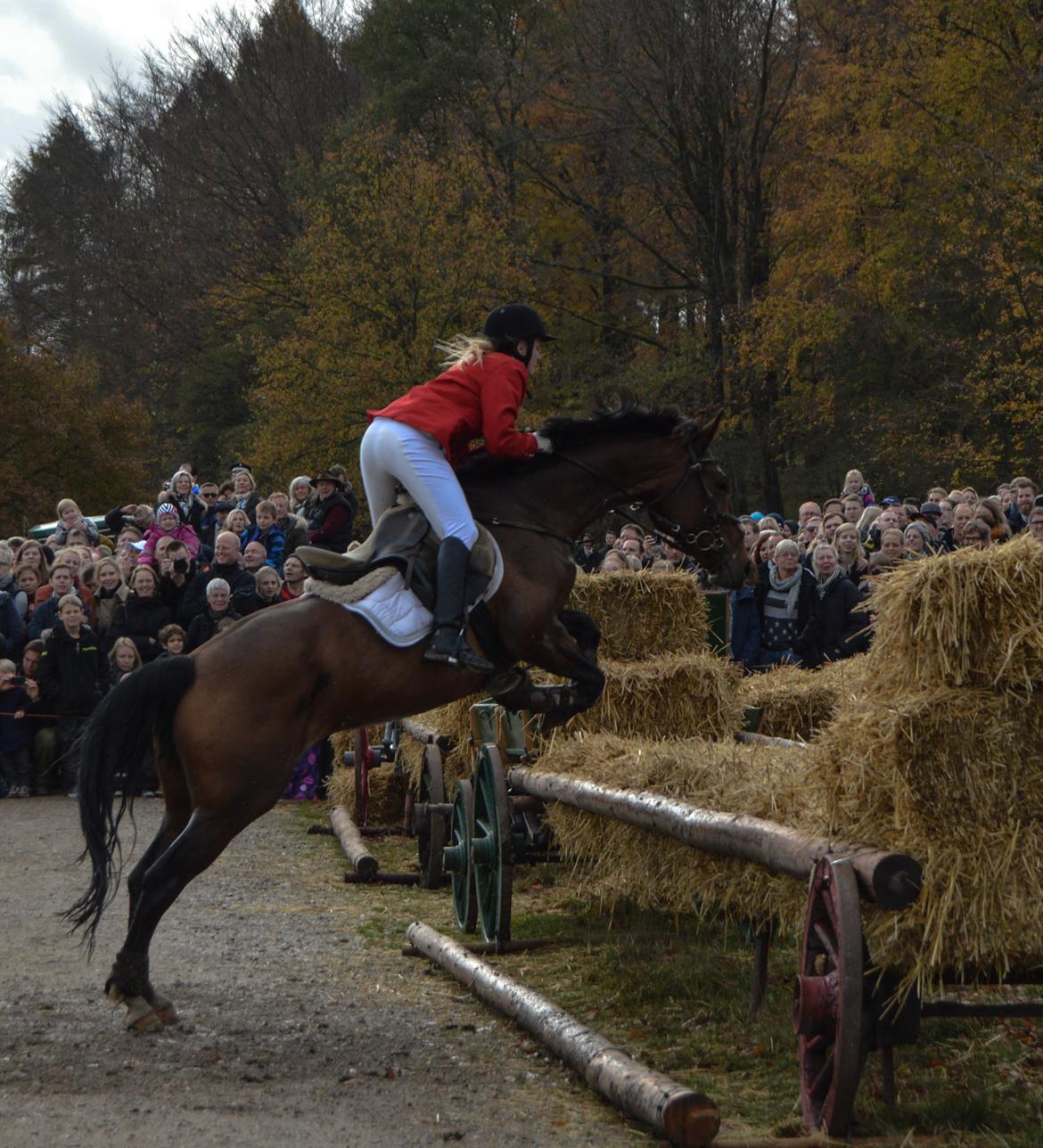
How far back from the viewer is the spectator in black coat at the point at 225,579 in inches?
531

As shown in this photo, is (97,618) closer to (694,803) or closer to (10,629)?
(10,629)

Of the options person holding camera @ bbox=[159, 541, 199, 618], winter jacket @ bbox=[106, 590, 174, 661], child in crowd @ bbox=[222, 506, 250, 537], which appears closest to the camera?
winter jacket @ bbox=[106, 590, 174, 661]

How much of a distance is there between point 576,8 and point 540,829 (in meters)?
23.7

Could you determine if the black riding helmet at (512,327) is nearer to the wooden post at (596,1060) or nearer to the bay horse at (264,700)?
the bay horse at (264,700)

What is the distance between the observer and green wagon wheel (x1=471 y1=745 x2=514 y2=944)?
697 centimetres

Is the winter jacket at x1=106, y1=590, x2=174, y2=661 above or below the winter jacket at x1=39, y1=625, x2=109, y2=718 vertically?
above

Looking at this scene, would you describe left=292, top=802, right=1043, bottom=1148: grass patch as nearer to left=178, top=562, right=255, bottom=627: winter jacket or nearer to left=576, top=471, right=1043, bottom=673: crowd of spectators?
left=576, top=471, right=1043, bottom=673: crowd of spectators

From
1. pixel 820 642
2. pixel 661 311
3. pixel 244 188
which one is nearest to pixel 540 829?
pixel 820 642

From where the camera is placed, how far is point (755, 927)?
19.8 feet

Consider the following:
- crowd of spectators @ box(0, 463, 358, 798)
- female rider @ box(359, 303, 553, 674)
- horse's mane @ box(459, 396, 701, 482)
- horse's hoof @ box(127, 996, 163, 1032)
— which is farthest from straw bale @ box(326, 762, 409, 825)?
horse's hoof @ box(127, 996, 163, 1032)

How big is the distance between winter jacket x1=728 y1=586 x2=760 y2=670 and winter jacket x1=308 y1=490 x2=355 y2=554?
3625mm

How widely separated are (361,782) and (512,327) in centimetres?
560

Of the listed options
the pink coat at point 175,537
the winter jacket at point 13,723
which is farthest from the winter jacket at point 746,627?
the winter jacket at point 13,723

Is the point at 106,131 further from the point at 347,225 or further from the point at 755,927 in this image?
the point at 755,927
